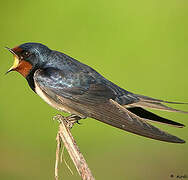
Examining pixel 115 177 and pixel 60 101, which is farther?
pixel 115 177

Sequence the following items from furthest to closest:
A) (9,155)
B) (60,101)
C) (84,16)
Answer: (84,16)
(9,155)
(60,101)

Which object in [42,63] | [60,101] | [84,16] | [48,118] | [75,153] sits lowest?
[75,153]

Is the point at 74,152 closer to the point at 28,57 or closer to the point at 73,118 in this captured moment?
the point at 73,118

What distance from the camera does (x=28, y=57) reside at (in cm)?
320

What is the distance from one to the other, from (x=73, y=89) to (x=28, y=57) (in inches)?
13.8

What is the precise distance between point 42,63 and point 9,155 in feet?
5.39

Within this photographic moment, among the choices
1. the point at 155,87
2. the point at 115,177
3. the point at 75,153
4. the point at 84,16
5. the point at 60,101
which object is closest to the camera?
the point at 75,153

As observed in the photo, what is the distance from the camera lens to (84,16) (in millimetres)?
5730

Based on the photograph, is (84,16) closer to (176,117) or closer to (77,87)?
(176,117)

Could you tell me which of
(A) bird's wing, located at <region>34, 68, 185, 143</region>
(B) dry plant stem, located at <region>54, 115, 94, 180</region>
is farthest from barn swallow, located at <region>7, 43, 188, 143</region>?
(B) dry plant stem, located at <region>54, 115, 94, 180</region>

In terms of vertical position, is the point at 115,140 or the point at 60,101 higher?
the point at 115,140

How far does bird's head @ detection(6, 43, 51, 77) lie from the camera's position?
319 centimetres

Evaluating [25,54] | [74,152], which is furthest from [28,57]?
[74,152]

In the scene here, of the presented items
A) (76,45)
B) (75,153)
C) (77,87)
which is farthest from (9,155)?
(75,153)
